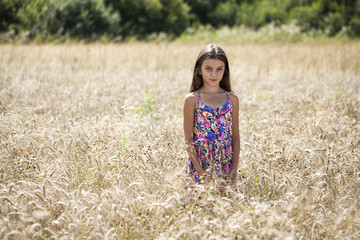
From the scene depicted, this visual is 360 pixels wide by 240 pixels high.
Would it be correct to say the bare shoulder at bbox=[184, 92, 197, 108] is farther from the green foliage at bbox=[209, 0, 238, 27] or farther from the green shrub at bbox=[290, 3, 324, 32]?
the green foliage at bbox=[209, 0, 238, 27]

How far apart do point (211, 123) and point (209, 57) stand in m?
0.54

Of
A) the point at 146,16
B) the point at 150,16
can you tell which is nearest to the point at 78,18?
the point at 146,16

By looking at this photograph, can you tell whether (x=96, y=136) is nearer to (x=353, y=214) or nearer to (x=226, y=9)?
(x=353, y=214)

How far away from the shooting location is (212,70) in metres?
2.62

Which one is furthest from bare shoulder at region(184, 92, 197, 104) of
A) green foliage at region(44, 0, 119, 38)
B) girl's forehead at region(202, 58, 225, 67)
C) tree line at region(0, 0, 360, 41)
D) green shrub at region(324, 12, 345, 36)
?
green shrub at region(324, 12, 345, 36)

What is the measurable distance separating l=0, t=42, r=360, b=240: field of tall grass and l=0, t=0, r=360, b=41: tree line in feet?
23.4

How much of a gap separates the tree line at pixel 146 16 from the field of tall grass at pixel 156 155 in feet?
23.4

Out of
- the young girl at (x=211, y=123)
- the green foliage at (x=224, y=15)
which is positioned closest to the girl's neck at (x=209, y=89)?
the young girl at (x=211, y=123)

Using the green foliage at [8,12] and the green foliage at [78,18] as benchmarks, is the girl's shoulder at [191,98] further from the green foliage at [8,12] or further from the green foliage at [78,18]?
the green foliage at [8,12]

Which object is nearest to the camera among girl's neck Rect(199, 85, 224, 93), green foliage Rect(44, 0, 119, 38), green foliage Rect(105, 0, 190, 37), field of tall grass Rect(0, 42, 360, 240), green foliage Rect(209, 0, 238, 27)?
field of tall grass Rect(0, 42, 360, 240)

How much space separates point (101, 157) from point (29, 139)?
0.89 metres

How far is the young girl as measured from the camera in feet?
8.57

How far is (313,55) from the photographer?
11.3m

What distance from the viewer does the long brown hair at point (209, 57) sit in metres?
2.62
